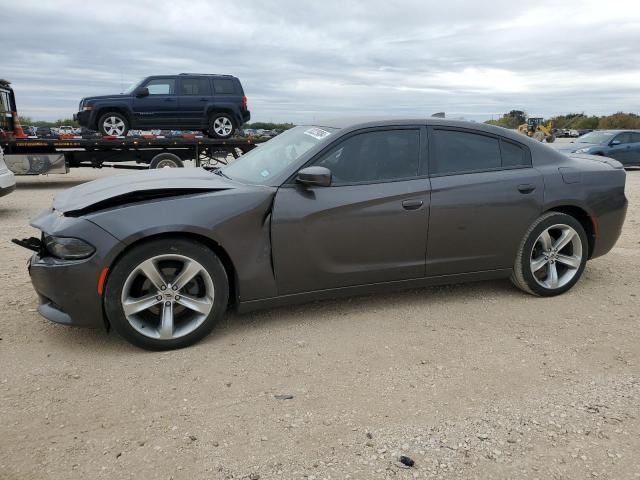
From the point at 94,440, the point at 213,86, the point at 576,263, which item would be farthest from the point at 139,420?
the point at 213,86

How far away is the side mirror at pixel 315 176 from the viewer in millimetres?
3498

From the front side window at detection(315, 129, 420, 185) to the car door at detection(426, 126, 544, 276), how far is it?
181mm

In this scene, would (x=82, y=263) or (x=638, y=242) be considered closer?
(x=82, y=263)

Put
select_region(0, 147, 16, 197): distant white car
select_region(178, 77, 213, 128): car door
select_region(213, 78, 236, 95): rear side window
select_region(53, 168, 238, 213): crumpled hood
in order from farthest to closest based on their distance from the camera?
select_region(213, 78, 236, 95): rear side window, select_region(178, 77, 213, 128): car door, select_region(0, 147, 16, 197): distant white car, select_region(53, 168, 238, 213): crumpled hood

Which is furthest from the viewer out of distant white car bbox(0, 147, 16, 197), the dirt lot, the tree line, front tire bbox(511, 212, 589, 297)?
the tree line

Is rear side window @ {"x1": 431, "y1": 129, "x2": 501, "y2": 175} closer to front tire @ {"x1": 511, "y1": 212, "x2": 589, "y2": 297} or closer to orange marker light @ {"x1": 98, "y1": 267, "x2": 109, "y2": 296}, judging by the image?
front tire @ {"x1": 511, "y1": 212, "x2": 589, "y2": 297}

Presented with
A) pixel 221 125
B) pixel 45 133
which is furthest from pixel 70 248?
pixel 45 133

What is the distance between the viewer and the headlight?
3.16 m

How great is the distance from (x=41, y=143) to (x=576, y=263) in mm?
11895

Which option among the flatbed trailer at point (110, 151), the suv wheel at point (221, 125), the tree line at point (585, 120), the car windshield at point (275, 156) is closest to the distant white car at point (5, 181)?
the flatbed trailer at point (110, 151)

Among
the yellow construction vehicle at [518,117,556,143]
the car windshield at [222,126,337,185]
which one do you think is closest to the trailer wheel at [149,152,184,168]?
the car windshield at [222,126,337,185]

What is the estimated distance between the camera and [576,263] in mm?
4473

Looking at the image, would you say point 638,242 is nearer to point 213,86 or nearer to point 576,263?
point 576,263

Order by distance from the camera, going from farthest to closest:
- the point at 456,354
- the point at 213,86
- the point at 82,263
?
the point at 213,86
the point at 456,354
the point at 82,263
